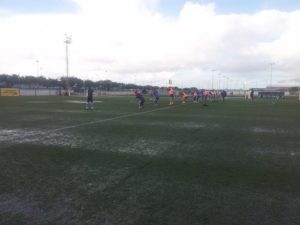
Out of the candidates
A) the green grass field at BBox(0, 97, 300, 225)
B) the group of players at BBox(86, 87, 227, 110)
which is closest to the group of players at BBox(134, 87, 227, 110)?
the group of players at BBox(86, 87, 227, 110)

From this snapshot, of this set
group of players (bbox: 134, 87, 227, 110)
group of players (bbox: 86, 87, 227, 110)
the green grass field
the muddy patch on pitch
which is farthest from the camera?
group of players (bbox: 134, 87, 227, 110)

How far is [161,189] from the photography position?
5.00m

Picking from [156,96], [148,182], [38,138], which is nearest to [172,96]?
[156,96]

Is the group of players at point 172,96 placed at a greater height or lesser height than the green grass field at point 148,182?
greater

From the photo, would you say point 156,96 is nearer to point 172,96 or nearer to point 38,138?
point 172,96

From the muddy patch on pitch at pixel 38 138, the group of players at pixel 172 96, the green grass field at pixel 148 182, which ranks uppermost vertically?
the group of players at pixel 172 96

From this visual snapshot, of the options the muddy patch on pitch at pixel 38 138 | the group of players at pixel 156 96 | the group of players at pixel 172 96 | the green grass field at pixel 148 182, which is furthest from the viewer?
the group of players at pixel 172 96

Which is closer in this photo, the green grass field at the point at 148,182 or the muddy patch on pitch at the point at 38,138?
the green grass field at the point at 148,182

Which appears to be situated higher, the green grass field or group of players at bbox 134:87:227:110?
group of players at bbox 134:87:227:110

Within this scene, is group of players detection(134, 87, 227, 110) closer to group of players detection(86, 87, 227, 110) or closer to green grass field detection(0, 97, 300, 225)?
group of players detection(86, 87, 227, 110)

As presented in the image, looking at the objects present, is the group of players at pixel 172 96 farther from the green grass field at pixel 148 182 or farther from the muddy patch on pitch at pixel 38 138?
the green grass field at pixel 148 182

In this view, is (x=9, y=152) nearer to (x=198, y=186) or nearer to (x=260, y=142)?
(x=198, y=186)

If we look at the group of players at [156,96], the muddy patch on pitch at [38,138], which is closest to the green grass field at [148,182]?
the muddy patch on pitch at [38,138]

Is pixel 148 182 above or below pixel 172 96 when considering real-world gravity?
below
